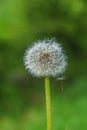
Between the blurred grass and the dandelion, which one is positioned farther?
the blurred grass

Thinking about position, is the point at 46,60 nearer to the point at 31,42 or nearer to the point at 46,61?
the point at 46,61

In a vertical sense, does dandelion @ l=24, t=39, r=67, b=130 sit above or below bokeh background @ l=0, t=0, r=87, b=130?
below

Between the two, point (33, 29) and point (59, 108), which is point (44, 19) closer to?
point (33, 29)

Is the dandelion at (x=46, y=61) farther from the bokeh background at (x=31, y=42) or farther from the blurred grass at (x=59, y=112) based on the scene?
the bokeh background at (x=31, y=42)

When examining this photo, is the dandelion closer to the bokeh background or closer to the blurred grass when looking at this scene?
the blurred grass

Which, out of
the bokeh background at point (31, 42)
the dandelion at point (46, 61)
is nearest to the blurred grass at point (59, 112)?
the bokeh background at point (31, 42)

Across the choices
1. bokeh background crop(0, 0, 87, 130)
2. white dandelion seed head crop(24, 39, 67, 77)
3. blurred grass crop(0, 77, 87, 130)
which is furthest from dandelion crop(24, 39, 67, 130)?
bokeh background crop(0, 0, 87, 130)
